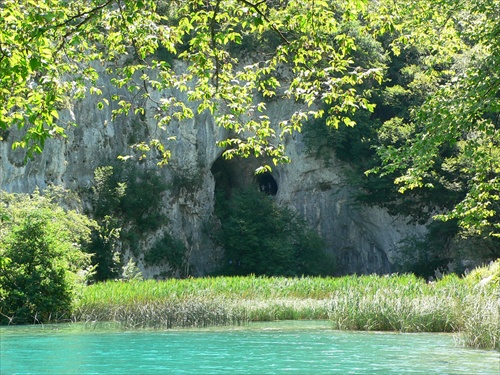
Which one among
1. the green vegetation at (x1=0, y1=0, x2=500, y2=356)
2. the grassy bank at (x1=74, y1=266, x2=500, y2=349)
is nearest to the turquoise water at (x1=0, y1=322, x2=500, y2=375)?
the grassy bank at (x1=74, y1=266, x2=500, y2=349)

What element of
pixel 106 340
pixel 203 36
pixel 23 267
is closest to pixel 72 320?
pixel 23 267

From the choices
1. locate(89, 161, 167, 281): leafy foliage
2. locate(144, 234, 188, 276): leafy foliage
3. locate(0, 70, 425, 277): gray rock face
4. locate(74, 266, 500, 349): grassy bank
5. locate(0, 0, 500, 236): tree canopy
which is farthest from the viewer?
locate(144, 234, 188, 276): leafy foliage

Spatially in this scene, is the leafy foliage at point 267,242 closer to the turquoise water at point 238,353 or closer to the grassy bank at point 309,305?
the grassy bank at point 309,305

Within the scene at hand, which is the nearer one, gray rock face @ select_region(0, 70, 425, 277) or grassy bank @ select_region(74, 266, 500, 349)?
grassy bank @ select_region(74, 266, 500, 349)

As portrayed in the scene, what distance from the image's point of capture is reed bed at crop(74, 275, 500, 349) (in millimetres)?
15857

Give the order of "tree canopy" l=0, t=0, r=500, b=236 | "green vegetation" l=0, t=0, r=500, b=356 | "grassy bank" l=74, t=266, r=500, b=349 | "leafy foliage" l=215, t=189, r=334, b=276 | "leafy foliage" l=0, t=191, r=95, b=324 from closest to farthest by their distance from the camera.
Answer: "tree canopy" l=0, t=0, r=500, b=236
"green vegetation" l=0, t=0, r=500, b=356
"grassy bank" l=74, t=266, r=500, b=349
"leafy foliage" l=0, t=191, r=95, b=324
"leafy foliage" l=215, t=189, r=334, b=276

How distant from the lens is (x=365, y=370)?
1138 cm

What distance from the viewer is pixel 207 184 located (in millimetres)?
40406

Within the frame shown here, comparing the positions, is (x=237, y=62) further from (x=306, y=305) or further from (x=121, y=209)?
(x=121, y=209)

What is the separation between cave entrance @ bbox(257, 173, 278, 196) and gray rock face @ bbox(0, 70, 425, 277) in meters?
1.57

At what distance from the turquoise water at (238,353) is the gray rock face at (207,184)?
62.4 feet

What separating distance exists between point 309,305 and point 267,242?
17.5 meters

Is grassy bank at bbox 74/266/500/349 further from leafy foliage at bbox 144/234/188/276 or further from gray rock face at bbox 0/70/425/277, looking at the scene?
gray rock face at bbox 0/70/425/277

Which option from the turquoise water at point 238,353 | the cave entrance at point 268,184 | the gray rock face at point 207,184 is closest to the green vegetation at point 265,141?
the gray rock face at point 207,184
